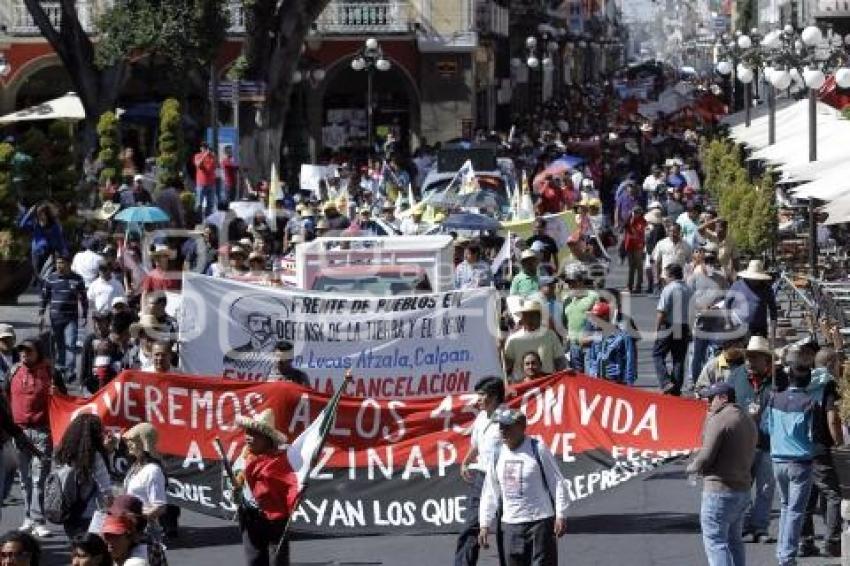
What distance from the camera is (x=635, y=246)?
31.2 m

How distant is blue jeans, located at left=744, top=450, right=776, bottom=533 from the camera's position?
14.5 metres

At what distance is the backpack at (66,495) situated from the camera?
13.0 m

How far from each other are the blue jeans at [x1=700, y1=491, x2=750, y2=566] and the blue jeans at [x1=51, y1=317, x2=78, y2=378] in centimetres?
1077

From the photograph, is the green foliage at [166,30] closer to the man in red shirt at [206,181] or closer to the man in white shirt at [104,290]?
the man in red shirt at [206,181]

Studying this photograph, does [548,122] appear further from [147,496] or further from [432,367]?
[147,496]

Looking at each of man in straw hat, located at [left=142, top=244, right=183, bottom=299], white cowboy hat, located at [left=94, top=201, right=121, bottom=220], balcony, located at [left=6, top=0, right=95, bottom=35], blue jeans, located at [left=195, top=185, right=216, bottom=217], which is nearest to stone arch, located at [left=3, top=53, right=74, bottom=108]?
balcony, located at [left=6, top=0, right=95, bottom=35]

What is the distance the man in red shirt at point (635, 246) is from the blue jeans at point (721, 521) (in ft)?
60.5

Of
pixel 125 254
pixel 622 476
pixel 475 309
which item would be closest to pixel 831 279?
pixel 125 254

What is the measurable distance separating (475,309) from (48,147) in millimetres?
13770

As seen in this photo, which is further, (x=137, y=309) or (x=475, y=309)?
(x=137, y=309)

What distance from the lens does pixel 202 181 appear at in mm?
38125

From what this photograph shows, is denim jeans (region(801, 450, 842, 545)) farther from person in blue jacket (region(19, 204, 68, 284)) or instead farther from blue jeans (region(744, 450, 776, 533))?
person in blue jacket (region(19, 204, 68, 284))

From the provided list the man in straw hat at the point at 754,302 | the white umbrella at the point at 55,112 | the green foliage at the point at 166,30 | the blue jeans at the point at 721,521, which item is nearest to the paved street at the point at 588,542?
the blue jeans at the point at 721,521

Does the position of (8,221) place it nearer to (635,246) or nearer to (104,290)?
(104,290)
